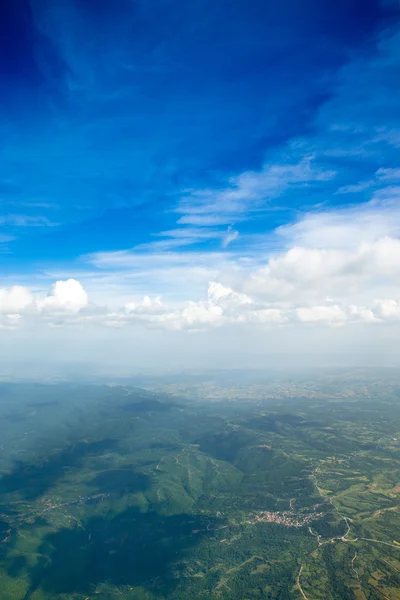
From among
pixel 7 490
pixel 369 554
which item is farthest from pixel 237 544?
pixel 7 490

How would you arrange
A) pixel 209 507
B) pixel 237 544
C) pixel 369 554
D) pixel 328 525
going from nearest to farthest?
pixel 369 554
pixel 237 544
pixel 328 525
pixel 209 507

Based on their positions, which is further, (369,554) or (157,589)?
(369,554)

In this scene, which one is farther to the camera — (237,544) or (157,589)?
(237,544)

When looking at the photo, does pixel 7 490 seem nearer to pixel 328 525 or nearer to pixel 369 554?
pixel 328 525

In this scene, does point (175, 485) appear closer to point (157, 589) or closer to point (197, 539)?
point (197, 539)

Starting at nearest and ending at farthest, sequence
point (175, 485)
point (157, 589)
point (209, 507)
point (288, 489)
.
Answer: point (157, 589) → point (209, 507) → point (288, 489) → point (175, 485)

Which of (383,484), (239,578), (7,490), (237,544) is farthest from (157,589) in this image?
(383,484)

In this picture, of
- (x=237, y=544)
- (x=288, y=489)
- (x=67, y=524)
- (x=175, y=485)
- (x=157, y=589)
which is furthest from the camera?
(x=175, y=485)

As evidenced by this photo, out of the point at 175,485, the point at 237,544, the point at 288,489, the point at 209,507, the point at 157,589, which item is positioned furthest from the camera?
the point at 175,485

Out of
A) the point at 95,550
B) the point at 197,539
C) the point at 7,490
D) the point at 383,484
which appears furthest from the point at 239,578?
the point at 7,490
